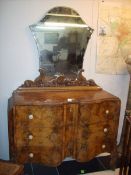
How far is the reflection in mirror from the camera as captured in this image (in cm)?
255

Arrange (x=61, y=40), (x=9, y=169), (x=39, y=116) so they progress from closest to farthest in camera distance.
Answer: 1. (x=9, y=169)
2. (x=39, y=116)
3. (x=61, y=40)

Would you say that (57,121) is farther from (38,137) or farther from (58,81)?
(58,81)

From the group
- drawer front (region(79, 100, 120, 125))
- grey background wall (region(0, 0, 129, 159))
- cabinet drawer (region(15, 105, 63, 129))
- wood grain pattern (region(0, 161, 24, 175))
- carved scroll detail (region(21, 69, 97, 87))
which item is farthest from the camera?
carved scroll detail (region(21, 69, 97, 87))

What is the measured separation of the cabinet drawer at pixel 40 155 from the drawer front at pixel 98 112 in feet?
1.38

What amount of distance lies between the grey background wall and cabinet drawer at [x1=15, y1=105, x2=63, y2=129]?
0.56 meters

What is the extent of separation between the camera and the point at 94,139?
246cm

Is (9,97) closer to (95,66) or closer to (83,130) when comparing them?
(83,130)

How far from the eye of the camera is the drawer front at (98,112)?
2.33 meters

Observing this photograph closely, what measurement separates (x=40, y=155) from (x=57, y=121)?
0.40m

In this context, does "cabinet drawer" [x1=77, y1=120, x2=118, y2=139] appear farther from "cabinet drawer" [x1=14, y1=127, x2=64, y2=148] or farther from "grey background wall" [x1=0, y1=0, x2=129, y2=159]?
"grey background wall" [x1=0, y1=0, x2=129, y2=159]

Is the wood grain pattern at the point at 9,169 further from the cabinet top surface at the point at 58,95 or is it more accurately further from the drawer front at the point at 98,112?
the drawer front at the point at 98,112

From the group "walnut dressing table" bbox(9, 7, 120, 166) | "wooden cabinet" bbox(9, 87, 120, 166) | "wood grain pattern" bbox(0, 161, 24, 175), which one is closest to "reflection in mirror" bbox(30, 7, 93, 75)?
"walnut dressing table" bbox(9, 7, 120, 166)

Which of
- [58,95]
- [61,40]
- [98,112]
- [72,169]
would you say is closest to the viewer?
[98,112]

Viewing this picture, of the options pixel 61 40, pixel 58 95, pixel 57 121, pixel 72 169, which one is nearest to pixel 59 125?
pixel 57 121
